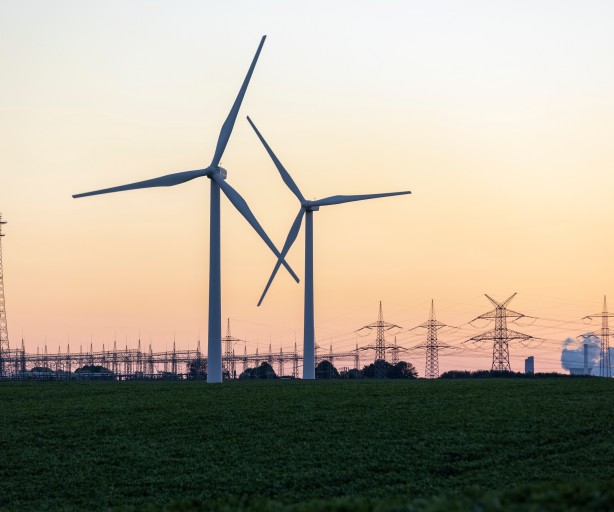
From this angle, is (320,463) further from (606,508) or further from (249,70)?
(249,70)

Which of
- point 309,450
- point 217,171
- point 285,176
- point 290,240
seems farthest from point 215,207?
point 309,450

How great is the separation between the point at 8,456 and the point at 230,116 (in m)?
45.2

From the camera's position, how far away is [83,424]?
52.2m

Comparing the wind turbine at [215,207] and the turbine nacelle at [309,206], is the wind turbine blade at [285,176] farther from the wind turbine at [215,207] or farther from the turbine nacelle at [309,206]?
the wind turbine at [215,207]

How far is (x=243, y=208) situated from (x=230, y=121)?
956 cm

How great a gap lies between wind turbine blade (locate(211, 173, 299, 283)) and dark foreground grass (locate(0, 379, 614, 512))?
15.8 m

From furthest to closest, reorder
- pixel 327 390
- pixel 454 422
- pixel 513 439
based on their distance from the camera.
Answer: pixel 327 390, pixel 454 422, pixel 513 439

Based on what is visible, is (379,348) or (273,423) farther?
(379,348)

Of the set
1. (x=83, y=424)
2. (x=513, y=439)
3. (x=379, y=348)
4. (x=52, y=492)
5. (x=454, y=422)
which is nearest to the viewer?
(x=52, y=492)

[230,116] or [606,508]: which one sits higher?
[230,116]

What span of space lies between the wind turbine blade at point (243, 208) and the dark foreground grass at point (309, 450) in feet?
51.9

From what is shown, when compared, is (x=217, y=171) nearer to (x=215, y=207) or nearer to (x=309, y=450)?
(x=215, y=207)

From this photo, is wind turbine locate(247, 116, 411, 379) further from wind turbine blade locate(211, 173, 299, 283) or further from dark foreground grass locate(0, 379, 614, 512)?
dark foreground grass locate(0, 379, 614, 512)

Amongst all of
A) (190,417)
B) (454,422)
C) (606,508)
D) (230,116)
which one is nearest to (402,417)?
(454,422)
